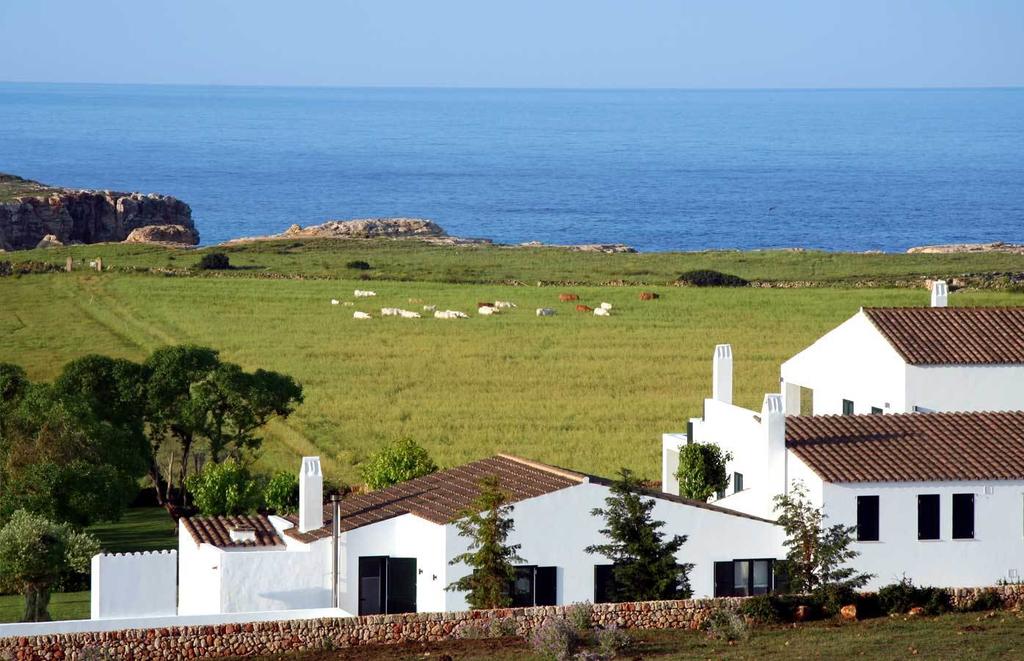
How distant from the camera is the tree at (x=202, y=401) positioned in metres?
45.0

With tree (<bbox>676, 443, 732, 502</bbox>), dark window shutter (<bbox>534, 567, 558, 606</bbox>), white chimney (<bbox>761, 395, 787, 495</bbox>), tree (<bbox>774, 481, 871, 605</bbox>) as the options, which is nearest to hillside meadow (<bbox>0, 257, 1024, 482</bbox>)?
tree (<bbox>676, 443, 732, 502</bbox>)

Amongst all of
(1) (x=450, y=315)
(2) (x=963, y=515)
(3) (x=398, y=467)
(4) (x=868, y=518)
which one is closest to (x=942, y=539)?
(2) (x=963, y=515)

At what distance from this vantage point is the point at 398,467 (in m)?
40.1

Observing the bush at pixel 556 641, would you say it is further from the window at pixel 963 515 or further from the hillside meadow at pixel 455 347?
the hillside meadow at pixel 455 347

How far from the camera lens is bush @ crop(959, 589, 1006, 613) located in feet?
98.1

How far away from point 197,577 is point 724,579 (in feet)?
30.5

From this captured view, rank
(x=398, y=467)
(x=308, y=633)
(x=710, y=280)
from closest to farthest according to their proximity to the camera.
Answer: (x=308, y=633)
(x=398, y=467)
(x=710, y=280)

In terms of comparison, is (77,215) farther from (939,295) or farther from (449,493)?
(449,493)

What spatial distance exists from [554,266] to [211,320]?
1243 inches

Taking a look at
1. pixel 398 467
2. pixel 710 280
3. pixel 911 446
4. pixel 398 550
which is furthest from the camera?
pixel 710 280

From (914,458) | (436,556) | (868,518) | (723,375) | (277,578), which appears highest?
(723,375)

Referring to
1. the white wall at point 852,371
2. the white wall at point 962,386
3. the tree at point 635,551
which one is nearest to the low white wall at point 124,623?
the tree at point 635,551

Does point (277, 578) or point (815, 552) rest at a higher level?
point (815, 552)

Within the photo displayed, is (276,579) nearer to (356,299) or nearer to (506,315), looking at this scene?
(506,315)
